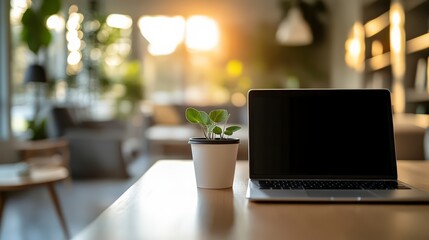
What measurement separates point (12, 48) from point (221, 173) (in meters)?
4.53

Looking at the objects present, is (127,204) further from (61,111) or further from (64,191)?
(61,111)

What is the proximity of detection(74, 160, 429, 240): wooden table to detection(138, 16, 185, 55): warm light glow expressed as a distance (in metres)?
7.34

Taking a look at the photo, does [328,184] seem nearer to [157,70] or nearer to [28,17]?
[28,17]

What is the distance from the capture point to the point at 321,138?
43.6 inches

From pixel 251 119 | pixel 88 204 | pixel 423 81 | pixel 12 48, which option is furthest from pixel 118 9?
pixel 251 119

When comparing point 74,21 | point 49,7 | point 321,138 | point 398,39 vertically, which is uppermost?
point 74,21

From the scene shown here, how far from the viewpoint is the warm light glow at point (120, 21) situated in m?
7.72

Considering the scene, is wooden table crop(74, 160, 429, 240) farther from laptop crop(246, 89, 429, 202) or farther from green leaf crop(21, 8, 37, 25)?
green leaf crop(21, 8, 37, 25)

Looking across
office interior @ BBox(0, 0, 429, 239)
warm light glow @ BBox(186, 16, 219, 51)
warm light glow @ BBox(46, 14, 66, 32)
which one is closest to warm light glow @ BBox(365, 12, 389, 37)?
office interior @ BBox(0, 0, 429, 239)

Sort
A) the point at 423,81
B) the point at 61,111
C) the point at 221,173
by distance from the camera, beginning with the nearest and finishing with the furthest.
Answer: the point at 221,173 → the point at 423,81 → the point at 61,111

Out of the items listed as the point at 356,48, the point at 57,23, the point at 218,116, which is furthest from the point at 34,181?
the point at 356,48

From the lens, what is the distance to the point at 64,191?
4.55 metres

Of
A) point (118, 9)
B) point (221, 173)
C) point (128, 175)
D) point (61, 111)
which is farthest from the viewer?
point (118, 9)

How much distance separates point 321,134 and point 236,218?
0.42 metres
